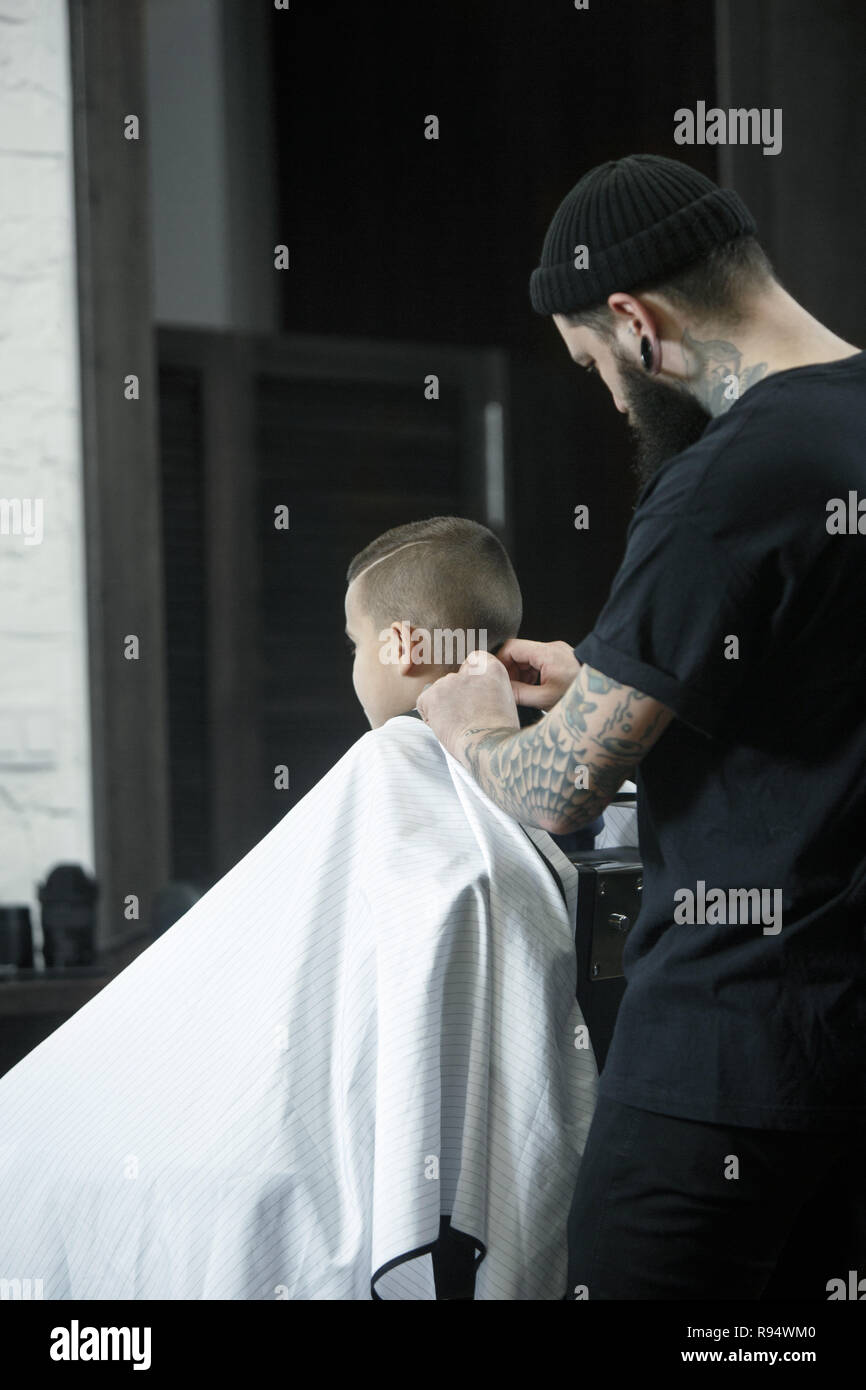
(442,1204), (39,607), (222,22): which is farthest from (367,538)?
(442,1204)

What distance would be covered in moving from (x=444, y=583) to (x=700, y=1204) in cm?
84

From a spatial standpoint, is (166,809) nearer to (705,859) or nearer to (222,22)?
(222,22)

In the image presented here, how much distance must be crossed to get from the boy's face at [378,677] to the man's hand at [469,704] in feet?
0.96

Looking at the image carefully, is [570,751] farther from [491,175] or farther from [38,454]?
[491,175]

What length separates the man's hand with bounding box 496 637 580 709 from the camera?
1404 mm

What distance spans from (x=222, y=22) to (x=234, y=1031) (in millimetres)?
2590

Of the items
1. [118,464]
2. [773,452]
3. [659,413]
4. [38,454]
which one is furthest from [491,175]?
[773,452]

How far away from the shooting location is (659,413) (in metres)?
1.16

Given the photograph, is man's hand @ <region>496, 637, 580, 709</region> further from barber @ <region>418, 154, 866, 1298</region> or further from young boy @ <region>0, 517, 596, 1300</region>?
barber @ <region>418, 154, 866, 1298</region>

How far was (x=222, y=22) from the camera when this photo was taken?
2963mm

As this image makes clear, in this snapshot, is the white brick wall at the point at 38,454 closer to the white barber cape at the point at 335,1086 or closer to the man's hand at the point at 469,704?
the white barber cape at the point at 335,1086

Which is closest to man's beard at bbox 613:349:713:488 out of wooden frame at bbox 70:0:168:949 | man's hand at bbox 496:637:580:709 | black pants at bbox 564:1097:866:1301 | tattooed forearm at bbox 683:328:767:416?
tattooed forearm at bbox 683:328:767:416

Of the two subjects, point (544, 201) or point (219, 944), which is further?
point (544, 201)

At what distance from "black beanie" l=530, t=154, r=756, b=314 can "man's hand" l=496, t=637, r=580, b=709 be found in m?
0.45
